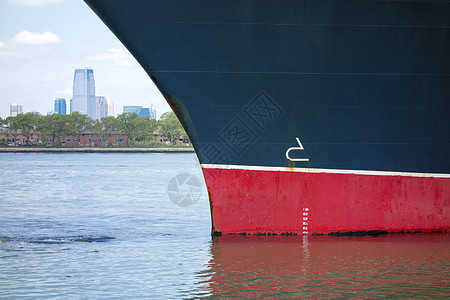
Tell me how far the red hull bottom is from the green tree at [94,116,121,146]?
140239 millimetres

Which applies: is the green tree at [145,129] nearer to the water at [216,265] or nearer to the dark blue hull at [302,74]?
the water at [216,265]

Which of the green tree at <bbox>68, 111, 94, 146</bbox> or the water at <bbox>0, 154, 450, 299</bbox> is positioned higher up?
the green tree at <bbox>68, 111, 94, 146</bbox>

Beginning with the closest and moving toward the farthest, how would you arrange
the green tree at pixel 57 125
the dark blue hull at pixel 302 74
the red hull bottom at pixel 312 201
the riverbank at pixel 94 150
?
the dark blue hull at pixel 302 74
the red hull bottom at pixel 312 201
the riverbank at pixel 94 150
the green tree at pixel 57 125

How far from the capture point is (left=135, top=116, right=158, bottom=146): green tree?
14700 centimetres

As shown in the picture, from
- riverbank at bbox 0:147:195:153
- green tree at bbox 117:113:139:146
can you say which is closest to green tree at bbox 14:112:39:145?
riverbank at bbox 0:147:195:153

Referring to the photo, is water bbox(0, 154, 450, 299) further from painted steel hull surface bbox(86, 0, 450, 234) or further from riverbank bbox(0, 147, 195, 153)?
riverbank bbox(0, 147, 195, 153)

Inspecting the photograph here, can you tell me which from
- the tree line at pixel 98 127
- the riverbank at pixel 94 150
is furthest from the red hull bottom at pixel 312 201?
the tree line at pixel 98 127

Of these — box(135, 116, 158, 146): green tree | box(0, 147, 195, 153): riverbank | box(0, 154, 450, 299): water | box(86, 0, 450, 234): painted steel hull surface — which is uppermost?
box(135, 116, 158, 146): green tree

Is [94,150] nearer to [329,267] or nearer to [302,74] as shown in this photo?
[302,74]

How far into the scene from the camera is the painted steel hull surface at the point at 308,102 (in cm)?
886

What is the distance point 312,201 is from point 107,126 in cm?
14194

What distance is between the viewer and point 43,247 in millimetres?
10672

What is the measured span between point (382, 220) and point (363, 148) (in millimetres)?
1384

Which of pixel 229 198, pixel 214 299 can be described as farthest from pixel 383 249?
pixel 214 299
